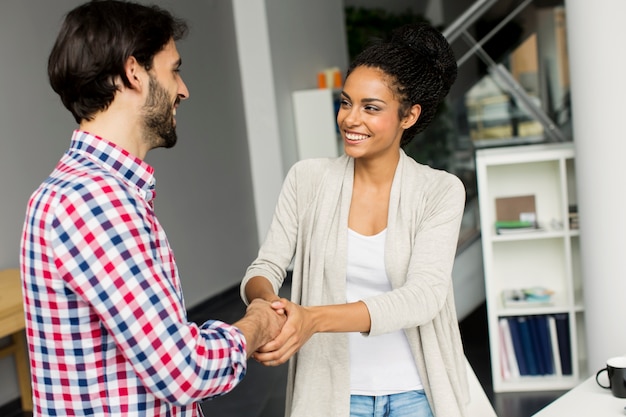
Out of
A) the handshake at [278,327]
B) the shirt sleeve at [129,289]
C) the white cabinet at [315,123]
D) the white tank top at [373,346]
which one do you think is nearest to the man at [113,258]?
the shirt sleeve at [129,289]

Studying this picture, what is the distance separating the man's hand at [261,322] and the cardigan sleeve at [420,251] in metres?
0.19

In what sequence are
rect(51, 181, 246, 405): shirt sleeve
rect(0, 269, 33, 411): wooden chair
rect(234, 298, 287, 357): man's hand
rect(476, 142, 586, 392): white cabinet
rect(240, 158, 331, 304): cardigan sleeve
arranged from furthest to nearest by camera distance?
rect(476, 142, 586, 392): white cabinet < rect(0, 269, 33, 411): wooden chair < rect(240, 158, 331, 304): cardigan sleeve < rect(234, 298, 287, 357): man's hand < rect(51, 181, 246, 405): shirt sleeve

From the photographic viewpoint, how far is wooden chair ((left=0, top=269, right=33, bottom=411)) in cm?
380

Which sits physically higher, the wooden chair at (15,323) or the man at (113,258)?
the man at (113,258)

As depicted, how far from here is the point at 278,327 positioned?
1665 millimetres

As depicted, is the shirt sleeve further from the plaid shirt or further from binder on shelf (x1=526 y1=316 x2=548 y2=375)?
binder on shelf (x1=526 y1=316 x2=548 y2=375)

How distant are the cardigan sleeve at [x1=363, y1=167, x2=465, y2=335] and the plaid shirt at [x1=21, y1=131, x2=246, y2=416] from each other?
466 millimetres

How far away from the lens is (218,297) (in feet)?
22.2

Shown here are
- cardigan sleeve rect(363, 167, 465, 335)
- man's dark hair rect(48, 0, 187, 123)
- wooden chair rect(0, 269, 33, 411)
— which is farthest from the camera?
wooden chair rect(0, 269, 33, 411)

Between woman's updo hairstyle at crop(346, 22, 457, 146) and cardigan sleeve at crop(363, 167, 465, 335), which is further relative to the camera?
woman's updo hairstyle at crop(346, 22, 457, 146)

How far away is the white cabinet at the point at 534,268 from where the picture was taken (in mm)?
4188

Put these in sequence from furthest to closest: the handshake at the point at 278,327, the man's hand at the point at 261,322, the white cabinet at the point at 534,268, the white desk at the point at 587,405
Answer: the white cabinet at the point at 534,268 → the white desk at the point at 587,405 → the handshake at the point at 278,327 → the man's hand at the point at 261,322

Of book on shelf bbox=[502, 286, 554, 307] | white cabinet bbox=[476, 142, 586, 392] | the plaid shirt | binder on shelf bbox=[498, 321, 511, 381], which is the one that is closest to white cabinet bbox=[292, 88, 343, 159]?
white cabinet bbox=[476, 142, 586, 392]

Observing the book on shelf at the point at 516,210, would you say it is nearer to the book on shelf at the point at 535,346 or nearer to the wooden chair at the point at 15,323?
the book on shelf at the point at 535,346
